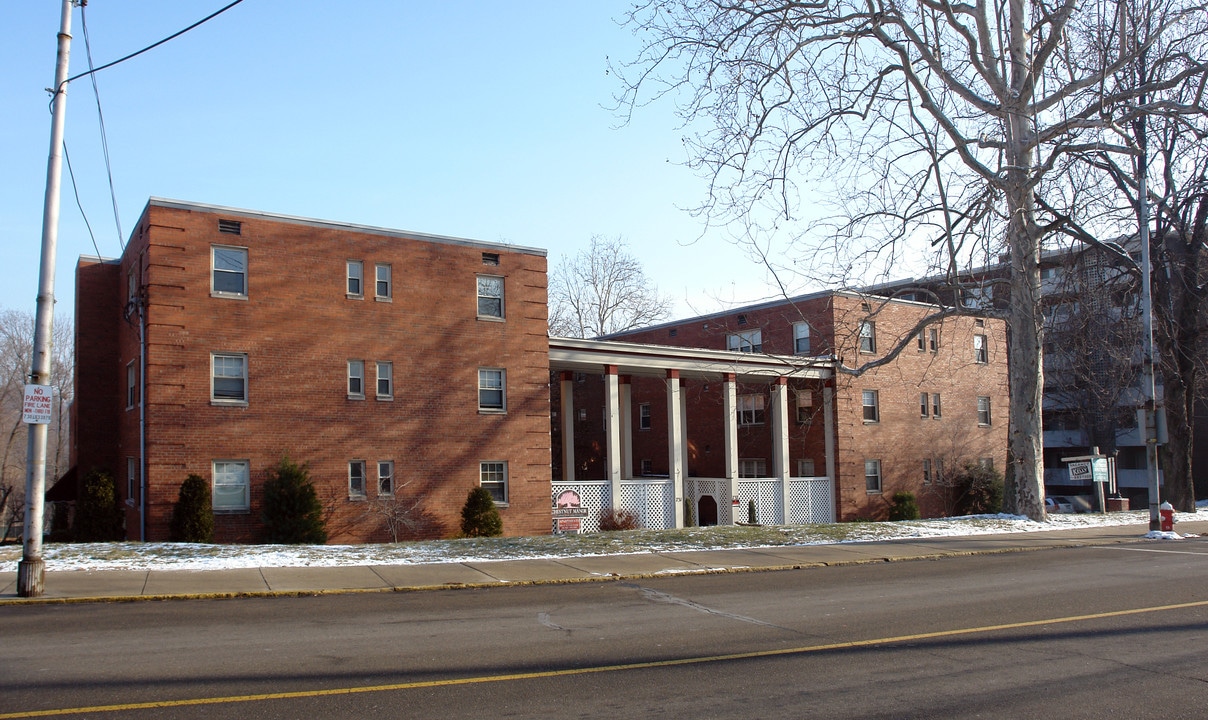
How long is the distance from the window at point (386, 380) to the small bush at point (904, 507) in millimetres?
20491

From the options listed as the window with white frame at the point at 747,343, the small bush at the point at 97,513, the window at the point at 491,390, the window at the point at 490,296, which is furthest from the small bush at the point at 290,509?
the window with white frame at the point at 747,343

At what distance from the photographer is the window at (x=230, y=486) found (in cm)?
2281

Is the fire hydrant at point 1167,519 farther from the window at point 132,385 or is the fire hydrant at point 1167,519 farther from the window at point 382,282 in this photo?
the window at point 132,385

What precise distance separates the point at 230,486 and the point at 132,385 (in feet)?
13.5

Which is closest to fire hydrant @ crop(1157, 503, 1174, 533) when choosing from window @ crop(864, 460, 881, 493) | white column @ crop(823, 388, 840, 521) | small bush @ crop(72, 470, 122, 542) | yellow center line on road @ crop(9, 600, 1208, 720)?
yellow center line on road @ crop(9, 600, 1208, 720)

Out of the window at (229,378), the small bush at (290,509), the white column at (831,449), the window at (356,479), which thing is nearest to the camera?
the small bush at (290,509)

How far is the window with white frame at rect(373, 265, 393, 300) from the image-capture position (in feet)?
83.2

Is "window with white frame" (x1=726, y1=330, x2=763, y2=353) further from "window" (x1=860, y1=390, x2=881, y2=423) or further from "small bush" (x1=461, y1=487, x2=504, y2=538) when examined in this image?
"small bush" (x1=461, y1=487, x2=504, y2=538)

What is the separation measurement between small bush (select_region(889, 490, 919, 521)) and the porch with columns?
2.75 meters

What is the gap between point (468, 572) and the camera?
13969mm

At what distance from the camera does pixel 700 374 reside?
104 ft

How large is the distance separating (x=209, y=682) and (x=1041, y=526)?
2027 cm

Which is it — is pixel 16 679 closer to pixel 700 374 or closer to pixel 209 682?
pixel 209 682

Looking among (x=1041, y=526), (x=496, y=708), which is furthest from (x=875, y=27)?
(x=496, y=708)
